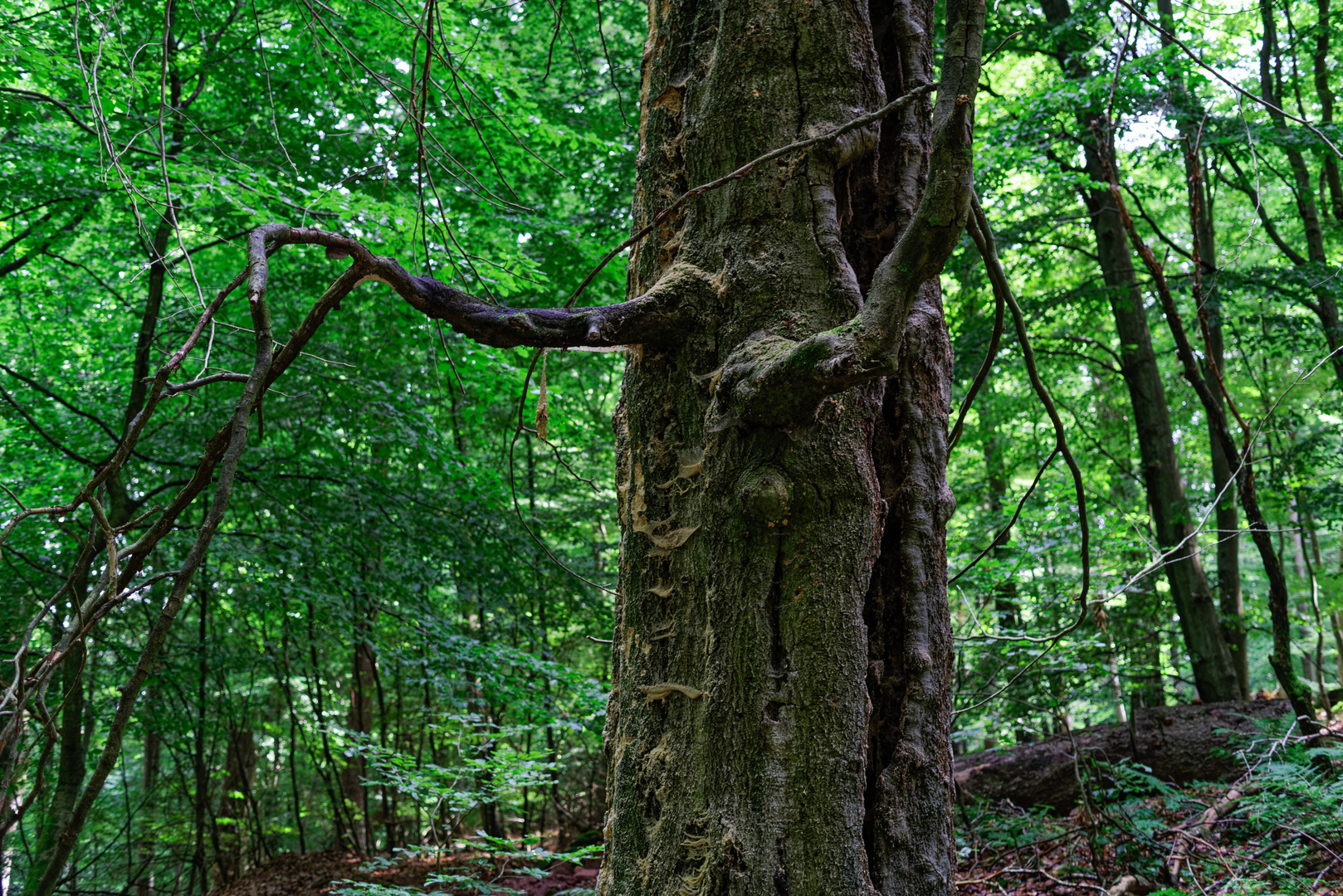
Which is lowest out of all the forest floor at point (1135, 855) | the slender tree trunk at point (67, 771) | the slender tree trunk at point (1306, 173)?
the forest floor at point (1135, 855)

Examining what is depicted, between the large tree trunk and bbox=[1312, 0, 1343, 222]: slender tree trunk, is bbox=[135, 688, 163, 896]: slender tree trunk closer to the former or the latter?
the large tree trunk

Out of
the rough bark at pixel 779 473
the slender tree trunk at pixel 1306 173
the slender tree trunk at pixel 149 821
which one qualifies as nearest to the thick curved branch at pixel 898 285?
the rough bark at pixel 779 473

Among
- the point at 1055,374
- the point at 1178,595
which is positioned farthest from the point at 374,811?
the point at 1055,374

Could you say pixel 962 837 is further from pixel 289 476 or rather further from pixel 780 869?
pixel 289 476

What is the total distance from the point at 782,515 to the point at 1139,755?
577 centimetres

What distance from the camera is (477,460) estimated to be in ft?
24.9

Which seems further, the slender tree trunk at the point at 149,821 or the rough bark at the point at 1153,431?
the slender tree trunk at the point at 149,821

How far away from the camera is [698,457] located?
1373 millimetres

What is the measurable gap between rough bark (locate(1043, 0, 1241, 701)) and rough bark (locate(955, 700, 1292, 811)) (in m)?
1.19

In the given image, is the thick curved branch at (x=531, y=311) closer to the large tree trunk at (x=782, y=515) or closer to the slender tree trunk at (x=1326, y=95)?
the large tree trunk at (x=782, y=515)

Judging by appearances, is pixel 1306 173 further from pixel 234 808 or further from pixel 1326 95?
pixel 234 808

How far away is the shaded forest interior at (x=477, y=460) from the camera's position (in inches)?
171

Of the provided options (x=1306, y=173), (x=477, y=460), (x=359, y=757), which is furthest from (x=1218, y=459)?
(x=359, y=757)

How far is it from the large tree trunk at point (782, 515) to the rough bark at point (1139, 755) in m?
4.70
